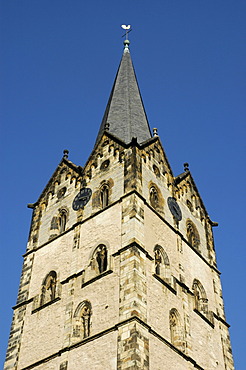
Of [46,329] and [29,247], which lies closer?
[46,329]

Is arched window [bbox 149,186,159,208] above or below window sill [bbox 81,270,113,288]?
above

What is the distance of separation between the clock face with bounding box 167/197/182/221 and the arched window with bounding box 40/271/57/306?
5998mm

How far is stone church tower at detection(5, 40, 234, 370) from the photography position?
923 inches

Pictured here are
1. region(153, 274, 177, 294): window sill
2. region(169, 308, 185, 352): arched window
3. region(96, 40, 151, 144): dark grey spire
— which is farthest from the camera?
region(96, 40, 151, 144): dark grey spire

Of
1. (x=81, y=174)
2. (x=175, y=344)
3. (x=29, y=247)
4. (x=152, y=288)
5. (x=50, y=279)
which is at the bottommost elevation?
(x=175, y=344)

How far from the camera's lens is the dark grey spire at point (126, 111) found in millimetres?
32469

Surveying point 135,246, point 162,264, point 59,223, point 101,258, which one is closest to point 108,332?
point 135,246

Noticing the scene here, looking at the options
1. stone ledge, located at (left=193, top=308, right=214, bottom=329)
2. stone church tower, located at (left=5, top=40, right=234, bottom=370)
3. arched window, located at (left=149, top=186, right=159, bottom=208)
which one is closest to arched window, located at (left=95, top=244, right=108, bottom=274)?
stone church tower, located at (left=5, top=40, right=234, bottom=370)

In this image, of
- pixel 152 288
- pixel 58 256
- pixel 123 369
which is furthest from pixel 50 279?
pixel 123 369

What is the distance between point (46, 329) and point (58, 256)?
3.55 metres

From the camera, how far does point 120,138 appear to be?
103ft

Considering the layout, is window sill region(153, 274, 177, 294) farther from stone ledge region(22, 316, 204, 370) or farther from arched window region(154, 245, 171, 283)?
stone ledge region(22, 316, 204, 370)

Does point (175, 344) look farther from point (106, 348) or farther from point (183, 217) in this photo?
point (183, 217)

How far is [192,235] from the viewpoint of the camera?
100 feet
